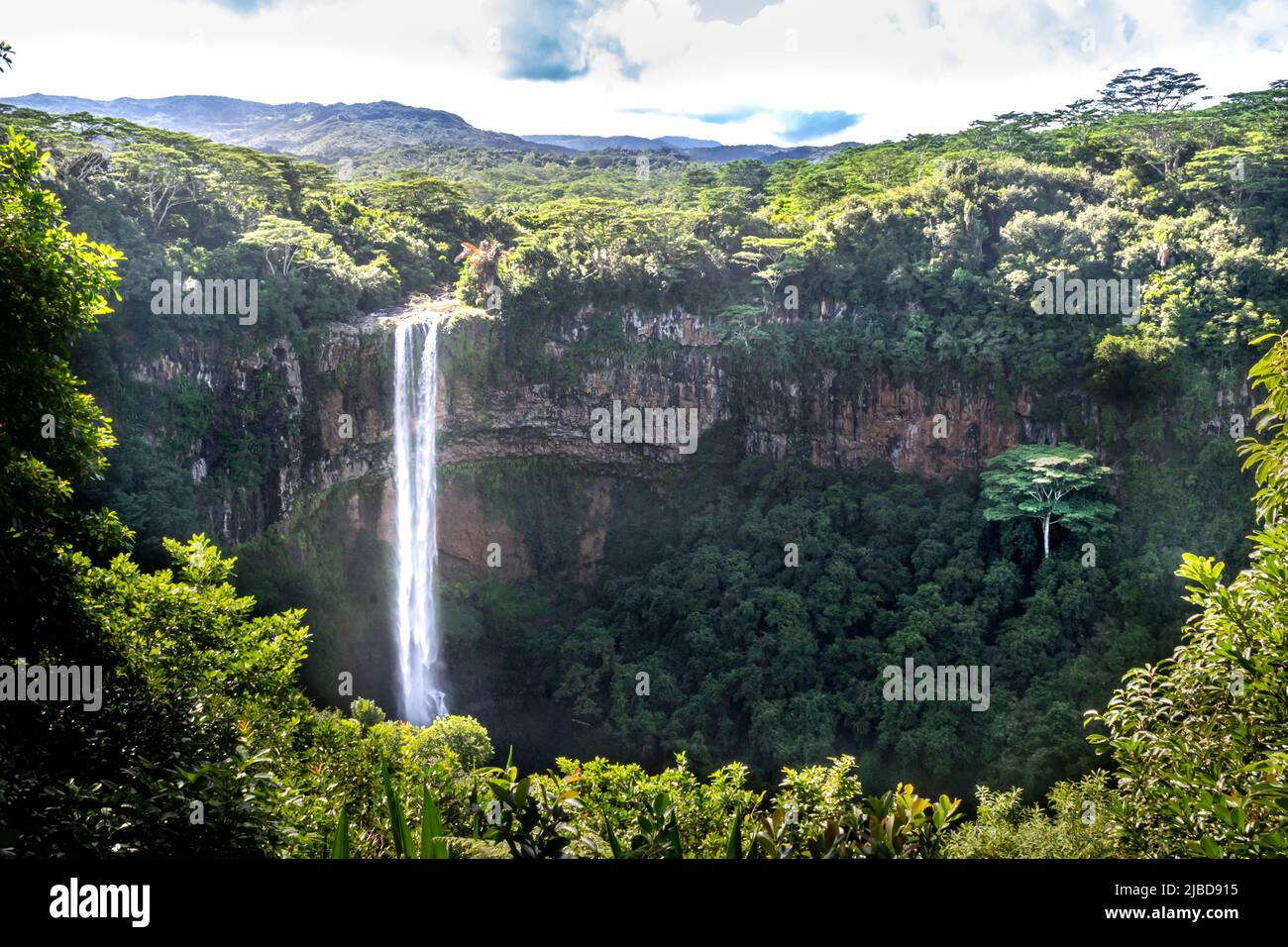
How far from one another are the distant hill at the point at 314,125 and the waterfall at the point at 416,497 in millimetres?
26906

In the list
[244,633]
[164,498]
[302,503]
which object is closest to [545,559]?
[302,503]

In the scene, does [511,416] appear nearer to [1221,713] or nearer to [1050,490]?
[1050,490]

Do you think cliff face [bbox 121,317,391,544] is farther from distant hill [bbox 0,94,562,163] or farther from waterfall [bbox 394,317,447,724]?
distant hill [bbox 0,94,562,163]

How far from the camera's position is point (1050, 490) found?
72.1ft

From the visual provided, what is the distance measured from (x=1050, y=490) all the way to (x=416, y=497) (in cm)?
1428

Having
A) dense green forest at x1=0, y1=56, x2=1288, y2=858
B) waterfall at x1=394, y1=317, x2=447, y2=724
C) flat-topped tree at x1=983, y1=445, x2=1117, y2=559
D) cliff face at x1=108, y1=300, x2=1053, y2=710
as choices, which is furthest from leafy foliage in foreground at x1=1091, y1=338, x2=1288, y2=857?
waterfall at x1=394, y1=317, x2=447, y2=724

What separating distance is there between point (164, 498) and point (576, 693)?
883 cm

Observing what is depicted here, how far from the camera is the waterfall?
24109 millimetres

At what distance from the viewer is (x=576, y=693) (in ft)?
71.3

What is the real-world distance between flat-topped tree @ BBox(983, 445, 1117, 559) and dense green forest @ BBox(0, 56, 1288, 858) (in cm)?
13
